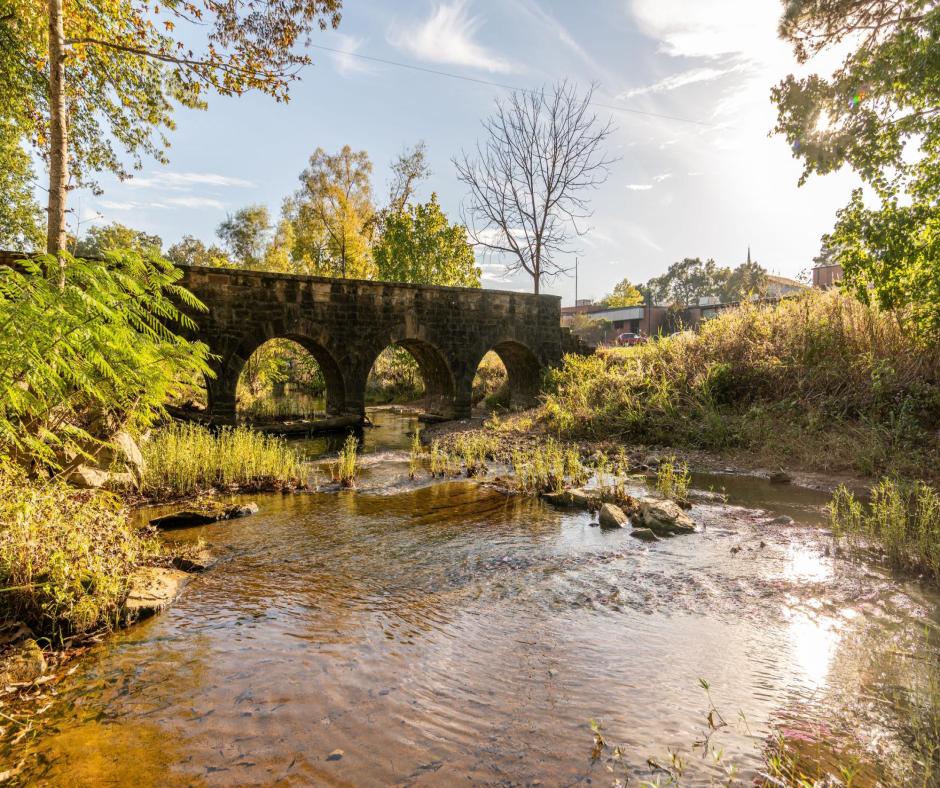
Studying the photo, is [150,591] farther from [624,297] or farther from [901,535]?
[624,297]

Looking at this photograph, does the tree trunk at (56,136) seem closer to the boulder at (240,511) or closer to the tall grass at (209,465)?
the tall grass at (209,465)

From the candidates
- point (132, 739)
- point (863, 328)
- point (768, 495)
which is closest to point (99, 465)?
point (132, 739)

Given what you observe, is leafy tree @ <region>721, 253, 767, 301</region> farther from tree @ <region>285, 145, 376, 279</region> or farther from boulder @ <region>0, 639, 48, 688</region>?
boulder @ <region>0, 639, 48, 688</region>

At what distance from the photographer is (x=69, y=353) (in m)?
3.94

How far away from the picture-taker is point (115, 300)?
4238 millimetres

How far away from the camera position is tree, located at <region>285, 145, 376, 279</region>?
30.3 m

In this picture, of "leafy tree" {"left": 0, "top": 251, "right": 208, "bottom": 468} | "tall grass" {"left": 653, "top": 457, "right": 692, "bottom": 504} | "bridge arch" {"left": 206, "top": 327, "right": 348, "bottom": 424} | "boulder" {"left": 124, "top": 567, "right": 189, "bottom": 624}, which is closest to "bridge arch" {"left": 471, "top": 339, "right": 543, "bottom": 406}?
"bridge arch" {"left": 206, "top": 327, "right": 348, "bottom": 424}

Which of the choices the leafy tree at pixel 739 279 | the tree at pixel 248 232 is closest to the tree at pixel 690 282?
the leafy tree at pixel 739 279

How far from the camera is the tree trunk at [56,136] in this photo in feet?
22.4

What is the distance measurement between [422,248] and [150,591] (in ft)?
81.1

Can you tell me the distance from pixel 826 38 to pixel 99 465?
488 inches

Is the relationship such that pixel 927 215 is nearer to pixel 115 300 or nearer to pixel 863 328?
pixel 863 328

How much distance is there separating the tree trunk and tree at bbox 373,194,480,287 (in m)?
19.8

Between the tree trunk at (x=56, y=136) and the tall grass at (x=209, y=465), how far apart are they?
2926mm
